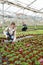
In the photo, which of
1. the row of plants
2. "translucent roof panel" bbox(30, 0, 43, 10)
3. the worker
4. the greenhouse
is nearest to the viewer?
the row of plants

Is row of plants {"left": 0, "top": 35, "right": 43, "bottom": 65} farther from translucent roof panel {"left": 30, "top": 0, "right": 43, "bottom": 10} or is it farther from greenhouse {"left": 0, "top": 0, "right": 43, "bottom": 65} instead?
translucent roof panel {"left": 30, "top": 0, "right": 43, "bottom": 10}

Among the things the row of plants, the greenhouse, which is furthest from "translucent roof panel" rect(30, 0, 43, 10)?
the row of plants

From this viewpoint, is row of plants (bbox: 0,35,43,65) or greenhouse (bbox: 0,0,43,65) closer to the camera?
row of plants (bbox: 0,35,43,65)

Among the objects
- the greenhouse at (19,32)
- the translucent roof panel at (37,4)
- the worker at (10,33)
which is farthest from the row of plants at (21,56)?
the translucent roof panel at (37,4)

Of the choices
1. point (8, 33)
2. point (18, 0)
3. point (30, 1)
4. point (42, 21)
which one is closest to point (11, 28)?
point (8, 33)

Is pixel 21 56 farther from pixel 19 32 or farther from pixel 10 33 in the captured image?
pixel 19 32

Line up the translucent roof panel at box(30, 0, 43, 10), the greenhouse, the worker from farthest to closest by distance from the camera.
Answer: the translucent roof panel at box(30, 0, 43, 10) < the worker < the greenhouse

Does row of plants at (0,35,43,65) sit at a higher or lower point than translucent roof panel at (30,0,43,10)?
lower

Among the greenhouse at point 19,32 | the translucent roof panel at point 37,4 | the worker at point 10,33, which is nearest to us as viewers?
the greenhouse at point 19,32

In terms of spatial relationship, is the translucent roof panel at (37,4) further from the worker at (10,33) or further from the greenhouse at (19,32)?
the worker at (10,33)

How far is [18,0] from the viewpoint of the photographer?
60.0ft

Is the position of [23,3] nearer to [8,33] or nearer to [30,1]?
[30,1]

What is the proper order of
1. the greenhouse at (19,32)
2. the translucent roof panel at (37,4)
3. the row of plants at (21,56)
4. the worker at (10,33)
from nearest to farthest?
the row of plants at (21,56) < the greenhouse at (19,32) < the worker at (10,33) < the translucent roof panel at (37,4)

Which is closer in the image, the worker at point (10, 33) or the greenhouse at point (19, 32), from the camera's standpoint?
the greenhouse at point (19, 32)
